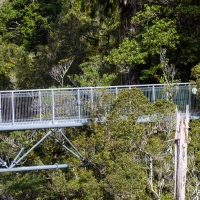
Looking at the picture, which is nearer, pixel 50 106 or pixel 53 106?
pixel 53 106

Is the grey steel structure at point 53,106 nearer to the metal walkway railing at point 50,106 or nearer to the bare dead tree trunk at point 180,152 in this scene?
the metal walkway railing at point 50,106

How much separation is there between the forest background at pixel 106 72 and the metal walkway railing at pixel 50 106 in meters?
0.68

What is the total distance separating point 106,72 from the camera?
80.8ft

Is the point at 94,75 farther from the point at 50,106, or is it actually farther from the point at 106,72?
the point at 50,106

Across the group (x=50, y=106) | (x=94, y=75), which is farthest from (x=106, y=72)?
(x=50, y=106)

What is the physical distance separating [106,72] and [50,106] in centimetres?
789

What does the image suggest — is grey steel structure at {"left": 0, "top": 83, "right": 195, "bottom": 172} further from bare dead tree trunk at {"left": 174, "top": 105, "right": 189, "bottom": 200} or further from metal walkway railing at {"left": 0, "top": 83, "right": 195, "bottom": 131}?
bare dead tree trunk at {"left": 174, "top": 105, "right": 189, "bottom": 200}

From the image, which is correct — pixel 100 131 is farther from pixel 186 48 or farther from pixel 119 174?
pixel 186 48

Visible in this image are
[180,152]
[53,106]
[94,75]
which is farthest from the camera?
[94,75]

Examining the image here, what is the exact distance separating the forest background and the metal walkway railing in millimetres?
678

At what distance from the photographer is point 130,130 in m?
15.4

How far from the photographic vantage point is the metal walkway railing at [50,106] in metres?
16.9

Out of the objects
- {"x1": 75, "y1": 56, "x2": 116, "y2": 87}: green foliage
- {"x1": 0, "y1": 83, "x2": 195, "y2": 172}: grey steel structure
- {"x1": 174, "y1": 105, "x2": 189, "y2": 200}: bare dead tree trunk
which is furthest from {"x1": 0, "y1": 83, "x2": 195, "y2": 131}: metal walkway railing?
{"x1": 174, "y1": 105, "x2": 189, "y2": 200}: bare dead tree trunk

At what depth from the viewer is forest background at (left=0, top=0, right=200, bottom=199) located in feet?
51.2
